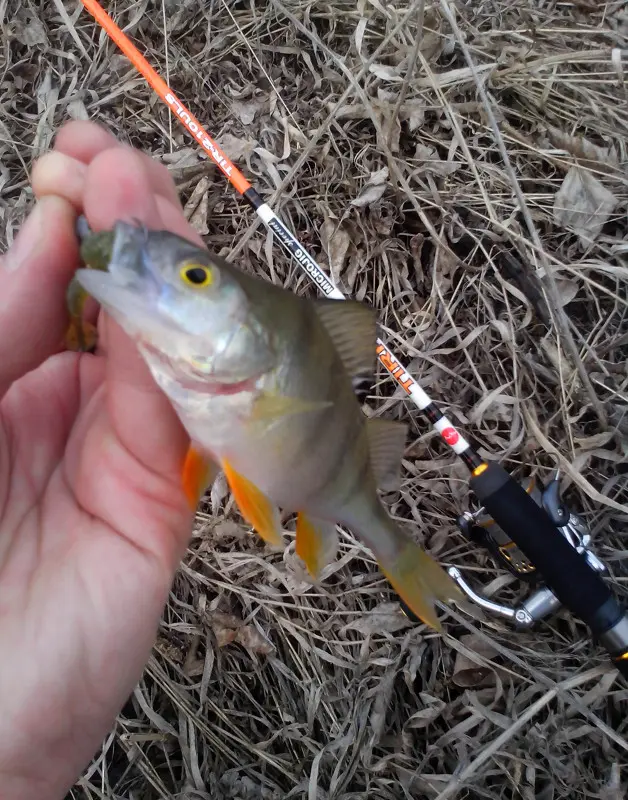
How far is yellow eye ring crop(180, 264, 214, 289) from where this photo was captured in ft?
4.34

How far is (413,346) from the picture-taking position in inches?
108

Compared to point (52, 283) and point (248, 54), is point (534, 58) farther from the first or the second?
point (52, 283)

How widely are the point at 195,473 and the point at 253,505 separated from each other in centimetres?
16

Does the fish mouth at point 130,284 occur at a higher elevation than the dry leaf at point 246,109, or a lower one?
higher

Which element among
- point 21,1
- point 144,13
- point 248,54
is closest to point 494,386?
point 248,54

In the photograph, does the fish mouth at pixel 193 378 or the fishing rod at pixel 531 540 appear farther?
the fishing rod at pixel 531 540

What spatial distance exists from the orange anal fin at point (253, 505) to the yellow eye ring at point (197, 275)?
40cm

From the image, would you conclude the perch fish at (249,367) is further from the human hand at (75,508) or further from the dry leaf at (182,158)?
the dry leaf at (182,158)

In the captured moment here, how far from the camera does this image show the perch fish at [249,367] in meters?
1.30

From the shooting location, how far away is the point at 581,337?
2.63 m

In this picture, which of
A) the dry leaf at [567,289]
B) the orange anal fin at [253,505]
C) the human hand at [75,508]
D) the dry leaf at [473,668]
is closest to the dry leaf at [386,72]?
the dry leaf at [567,289]

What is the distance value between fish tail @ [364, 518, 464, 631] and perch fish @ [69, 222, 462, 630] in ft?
0.57

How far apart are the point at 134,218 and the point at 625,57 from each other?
2.51m

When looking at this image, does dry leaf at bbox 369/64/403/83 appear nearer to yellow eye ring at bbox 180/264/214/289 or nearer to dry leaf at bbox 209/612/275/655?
yellow eye ring at bbox 180/264/214/289
